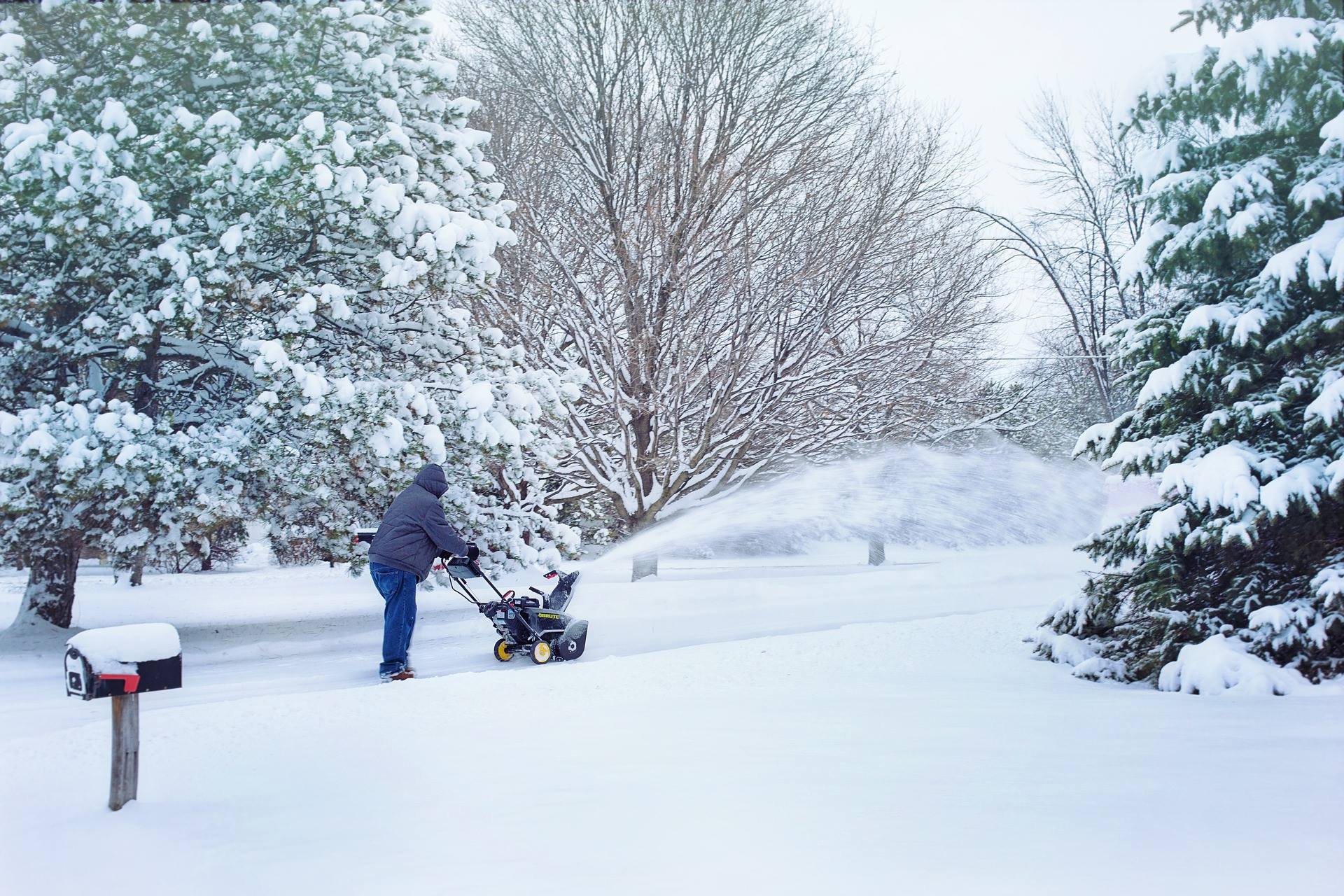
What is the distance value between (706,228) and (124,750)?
11324 millimetres

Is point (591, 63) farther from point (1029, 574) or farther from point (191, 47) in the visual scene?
point (1029, 574)

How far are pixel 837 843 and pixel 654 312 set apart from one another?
36.7 feet

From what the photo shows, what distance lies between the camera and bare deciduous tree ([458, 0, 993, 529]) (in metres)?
13.7

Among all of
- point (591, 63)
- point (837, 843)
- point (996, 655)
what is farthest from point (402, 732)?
point (591, 63)

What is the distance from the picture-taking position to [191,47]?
1051 cm

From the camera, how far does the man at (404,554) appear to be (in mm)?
7469

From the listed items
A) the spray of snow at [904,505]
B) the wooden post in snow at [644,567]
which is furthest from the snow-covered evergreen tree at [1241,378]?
the wooden post in snow at [644,567]

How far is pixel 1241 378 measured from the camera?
21.6 feet

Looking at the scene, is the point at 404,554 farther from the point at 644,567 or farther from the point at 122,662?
the point at 644,567

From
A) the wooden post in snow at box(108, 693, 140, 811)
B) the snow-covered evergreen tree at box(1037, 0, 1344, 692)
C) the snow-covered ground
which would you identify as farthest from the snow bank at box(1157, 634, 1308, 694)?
the wooden post in snow at box(108, 693, 140, 811)

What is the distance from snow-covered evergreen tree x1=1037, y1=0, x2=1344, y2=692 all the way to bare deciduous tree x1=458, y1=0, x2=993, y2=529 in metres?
6.61

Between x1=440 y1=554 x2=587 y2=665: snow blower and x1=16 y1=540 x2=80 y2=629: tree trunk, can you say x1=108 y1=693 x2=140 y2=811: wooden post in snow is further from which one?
x1=16 y1=540 x2=80 y2=629: tree trunk

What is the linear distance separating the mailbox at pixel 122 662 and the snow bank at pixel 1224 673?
586 centimetres

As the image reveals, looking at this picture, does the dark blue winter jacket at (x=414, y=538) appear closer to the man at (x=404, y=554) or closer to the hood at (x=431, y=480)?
the man at (x=404, y=554)
